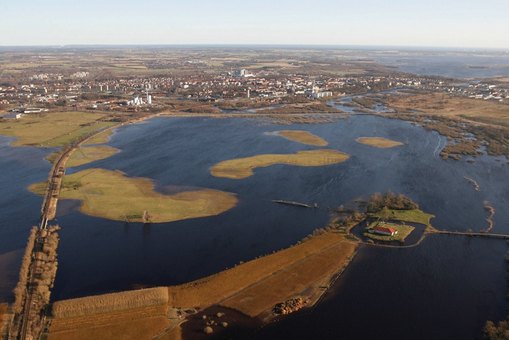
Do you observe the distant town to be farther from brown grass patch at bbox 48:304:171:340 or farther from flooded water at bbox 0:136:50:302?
brown grass patch at bbox 48:304:171:340

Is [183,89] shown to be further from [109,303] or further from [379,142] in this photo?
[109,303]

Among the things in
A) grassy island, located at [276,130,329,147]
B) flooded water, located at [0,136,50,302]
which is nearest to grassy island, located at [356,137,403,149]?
grassy island, located at [276,130,329,147]

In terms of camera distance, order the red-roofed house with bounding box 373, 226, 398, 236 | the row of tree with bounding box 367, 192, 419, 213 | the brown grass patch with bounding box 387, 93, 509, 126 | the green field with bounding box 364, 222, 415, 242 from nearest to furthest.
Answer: the green field with bounding box 364, 222, 415, 242
the red-roofed house with bounding box 373, 226, 398, 236
the row of tree with bounding box 367, 192, 419, 213
the brown grass patch with bounding box 387, 93, 509, 126

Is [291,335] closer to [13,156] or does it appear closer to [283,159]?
[283,159]

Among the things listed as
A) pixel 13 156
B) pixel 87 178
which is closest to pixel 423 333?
pixel 87 178

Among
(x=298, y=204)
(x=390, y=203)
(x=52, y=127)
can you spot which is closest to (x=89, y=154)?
(x=52, y=127)

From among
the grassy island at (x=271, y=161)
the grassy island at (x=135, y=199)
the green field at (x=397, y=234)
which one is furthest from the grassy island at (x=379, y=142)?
the grassy island at (x=135, y=199)

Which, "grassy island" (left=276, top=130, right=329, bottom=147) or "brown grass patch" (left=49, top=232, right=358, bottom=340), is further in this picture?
"grassy island" (left=276, top=130, right=329, bottom=147)

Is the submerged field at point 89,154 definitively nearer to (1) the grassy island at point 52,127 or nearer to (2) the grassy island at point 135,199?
(1) the grassy island at point 52,127
